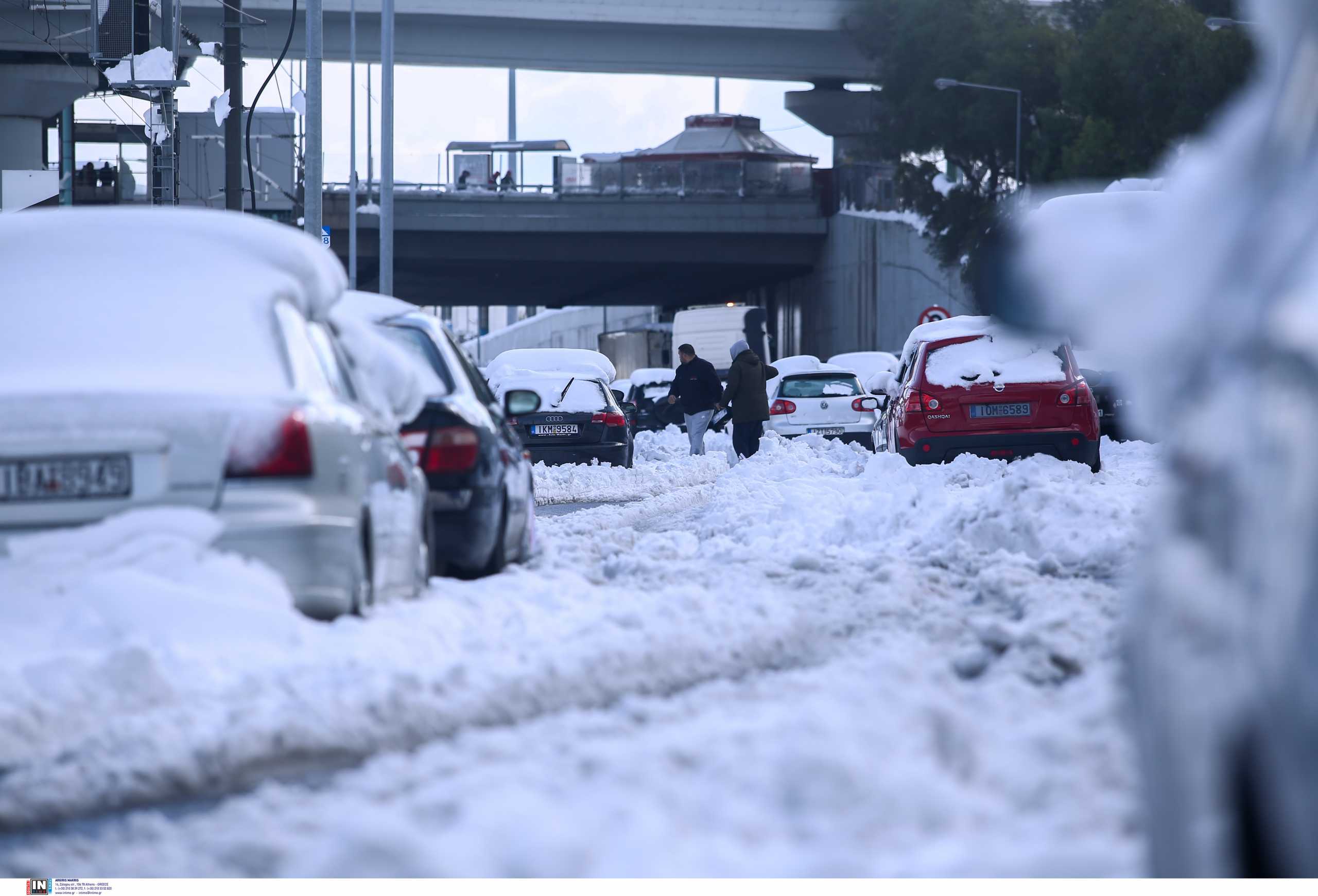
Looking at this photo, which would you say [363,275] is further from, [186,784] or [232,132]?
[186,784]

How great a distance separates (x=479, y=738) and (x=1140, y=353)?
2542mm

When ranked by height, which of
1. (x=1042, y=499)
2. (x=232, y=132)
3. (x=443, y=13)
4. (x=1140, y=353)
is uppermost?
(x=443, y=13)

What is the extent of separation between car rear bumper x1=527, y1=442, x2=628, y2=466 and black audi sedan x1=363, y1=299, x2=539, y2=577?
1419 centimetres

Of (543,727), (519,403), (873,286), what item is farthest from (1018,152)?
(543,727)

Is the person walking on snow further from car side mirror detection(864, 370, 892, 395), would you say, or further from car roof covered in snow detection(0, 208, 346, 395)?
car roof covered in snow detection(0, 208, 346, 395)

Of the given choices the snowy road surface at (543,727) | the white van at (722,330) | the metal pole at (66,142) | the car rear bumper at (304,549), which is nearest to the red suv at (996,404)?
the snowy road surface at (543,727)

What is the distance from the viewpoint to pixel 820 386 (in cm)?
3053

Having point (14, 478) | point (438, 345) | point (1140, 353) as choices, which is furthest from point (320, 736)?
point (438, 345)

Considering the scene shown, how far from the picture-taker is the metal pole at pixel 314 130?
82.0 feet

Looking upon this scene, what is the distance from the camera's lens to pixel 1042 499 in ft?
39.8

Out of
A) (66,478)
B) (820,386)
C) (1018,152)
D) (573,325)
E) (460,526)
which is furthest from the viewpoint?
(573,325)

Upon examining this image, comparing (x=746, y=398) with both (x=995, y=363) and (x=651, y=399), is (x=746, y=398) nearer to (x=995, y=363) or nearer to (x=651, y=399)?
(x=995, y=363)

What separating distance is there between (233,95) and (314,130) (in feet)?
Answer: 13.3

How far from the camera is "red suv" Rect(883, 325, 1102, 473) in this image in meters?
18.0
